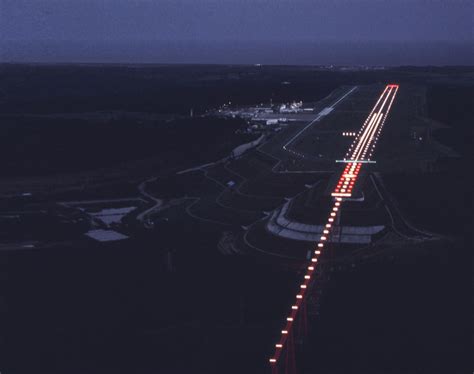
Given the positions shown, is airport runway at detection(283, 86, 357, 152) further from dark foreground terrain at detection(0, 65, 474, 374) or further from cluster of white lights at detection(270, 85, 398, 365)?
dark foreground terrain at detection(0, 65, 474, 374)

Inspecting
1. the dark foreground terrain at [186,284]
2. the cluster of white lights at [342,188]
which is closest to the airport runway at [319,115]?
the cluster of white lights at [342,188]

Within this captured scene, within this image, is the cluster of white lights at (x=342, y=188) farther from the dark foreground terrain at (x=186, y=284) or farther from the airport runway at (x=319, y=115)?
the airport runway at (x=319, y=115)

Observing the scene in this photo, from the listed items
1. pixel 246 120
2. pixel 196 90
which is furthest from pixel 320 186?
pixel 196 90

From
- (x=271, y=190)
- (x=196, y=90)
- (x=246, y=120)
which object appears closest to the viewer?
(x=271, y=190)

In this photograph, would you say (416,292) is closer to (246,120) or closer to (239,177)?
(239,177)

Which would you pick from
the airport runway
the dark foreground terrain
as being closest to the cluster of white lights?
the dark foreground terrain
